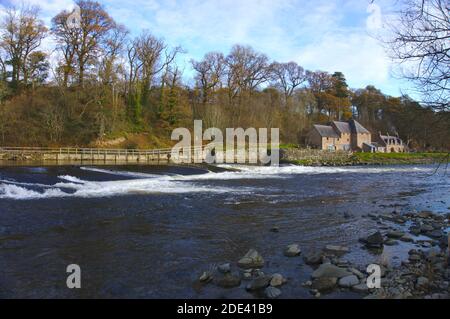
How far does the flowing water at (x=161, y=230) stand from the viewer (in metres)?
6.68

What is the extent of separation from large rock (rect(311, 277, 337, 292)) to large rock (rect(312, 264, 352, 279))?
167 millimetres

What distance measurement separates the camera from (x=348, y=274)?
666 centimetres

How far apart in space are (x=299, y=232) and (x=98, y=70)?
39.7 metres

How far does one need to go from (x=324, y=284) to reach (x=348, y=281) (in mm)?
441

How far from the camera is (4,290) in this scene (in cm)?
626

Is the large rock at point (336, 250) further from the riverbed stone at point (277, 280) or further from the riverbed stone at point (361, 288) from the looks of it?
the riverbed stone at point (277, 280)

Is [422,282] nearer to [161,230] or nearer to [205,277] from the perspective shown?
[205,277]

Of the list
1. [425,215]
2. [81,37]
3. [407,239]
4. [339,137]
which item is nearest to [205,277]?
[407,239]

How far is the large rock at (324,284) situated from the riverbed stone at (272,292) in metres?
0.68

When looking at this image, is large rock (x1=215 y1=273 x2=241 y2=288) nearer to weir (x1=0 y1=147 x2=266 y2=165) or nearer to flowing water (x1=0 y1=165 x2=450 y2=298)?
flowing water (x1=0 y1=165 x2=450 y2=298)

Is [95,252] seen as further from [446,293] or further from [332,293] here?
[446,293]

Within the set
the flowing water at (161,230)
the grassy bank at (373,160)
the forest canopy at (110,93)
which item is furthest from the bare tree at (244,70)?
the flowing water at (161,230)

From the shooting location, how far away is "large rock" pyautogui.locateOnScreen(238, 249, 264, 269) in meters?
7.43
